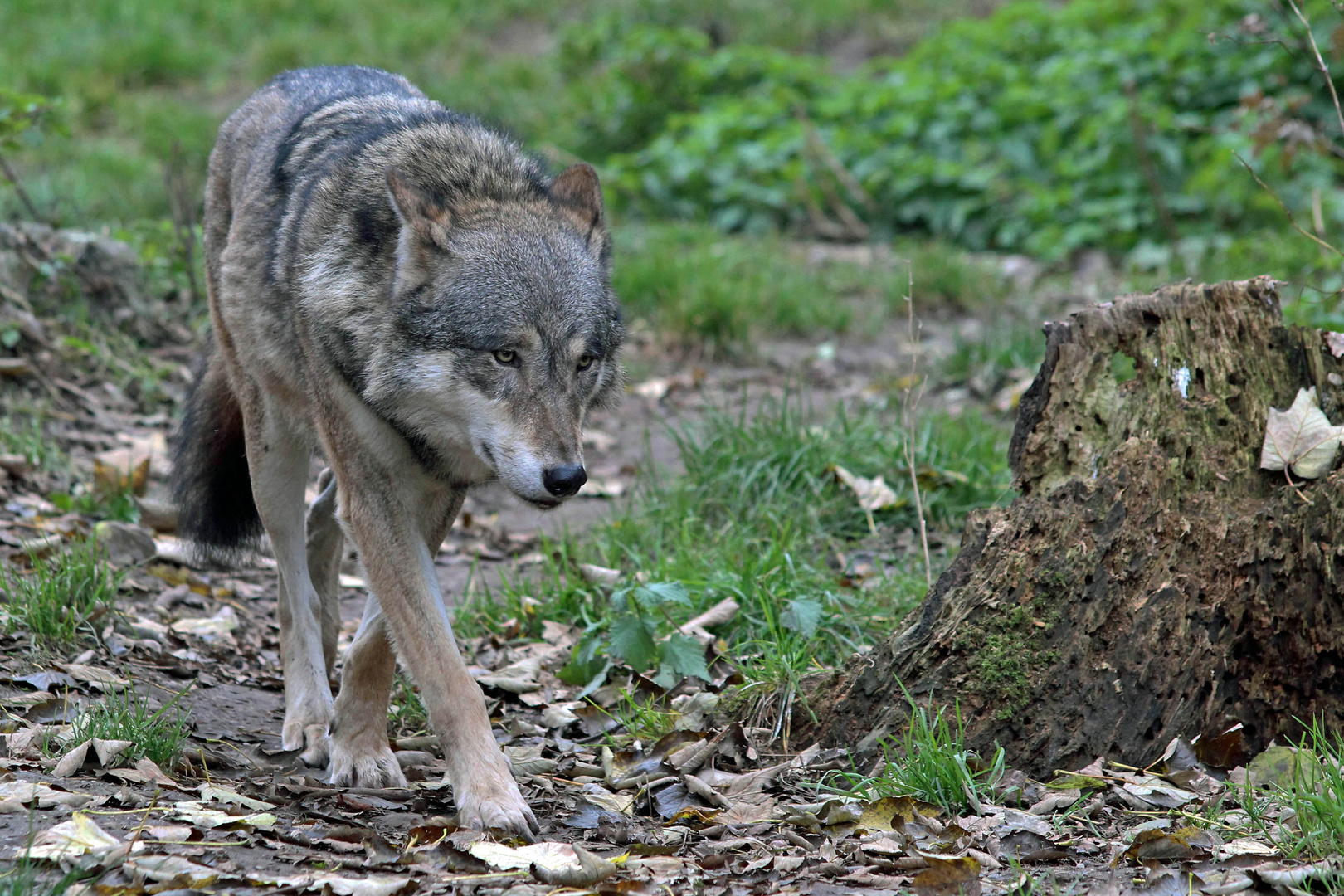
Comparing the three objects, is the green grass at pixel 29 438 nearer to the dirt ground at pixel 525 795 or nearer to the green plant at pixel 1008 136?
the dirt ground at pixel 525 795

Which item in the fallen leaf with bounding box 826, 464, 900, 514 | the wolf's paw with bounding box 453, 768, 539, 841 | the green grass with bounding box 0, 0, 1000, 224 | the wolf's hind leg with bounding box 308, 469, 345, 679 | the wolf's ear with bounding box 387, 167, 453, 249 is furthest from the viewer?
the green grass with bounding box 0, 0, 1000, 224

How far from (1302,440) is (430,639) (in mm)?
2356

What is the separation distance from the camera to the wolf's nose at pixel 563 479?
2.97 m

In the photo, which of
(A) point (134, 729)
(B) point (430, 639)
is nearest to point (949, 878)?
(B) point (430, 639)

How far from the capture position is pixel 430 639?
3.11 metres

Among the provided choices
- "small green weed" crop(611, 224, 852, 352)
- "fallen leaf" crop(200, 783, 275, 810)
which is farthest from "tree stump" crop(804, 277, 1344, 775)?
"small green weed" crop(611, 224, 852, 352)

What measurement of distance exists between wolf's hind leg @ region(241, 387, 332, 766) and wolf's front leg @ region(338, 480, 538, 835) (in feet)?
1.35

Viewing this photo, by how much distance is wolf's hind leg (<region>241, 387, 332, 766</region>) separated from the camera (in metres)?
3.78

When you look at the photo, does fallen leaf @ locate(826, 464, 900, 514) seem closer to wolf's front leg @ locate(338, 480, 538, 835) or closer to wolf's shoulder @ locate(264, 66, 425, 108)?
wolf's front leg @ locate(338, 480, 538, 835)

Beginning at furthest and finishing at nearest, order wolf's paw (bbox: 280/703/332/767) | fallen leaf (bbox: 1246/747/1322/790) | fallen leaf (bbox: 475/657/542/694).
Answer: fallen leaf (bbox: 475/657/542/694) → wolf's paw (bbox: 280/703/332/767) → fallen leaf (bbox: 1246/747/1322/790)

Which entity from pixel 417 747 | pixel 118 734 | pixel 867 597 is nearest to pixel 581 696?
pixel 417 747

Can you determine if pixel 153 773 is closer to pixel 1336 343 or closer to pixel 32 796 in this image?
pixel 32 796

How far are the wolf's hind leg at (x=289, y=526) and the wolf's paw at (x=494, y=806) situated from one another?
39.2 inches

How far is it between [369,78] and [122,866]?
2.98m
